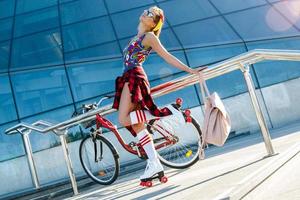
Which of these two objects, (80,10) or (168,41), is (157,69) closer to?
(168,41)

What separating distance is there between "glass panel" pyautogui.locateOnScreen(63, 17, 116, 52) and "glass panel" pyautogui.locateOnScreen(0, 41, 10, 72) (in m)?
1.82

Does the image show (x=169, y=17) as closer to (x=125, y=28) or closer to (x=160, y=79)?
(x=125, y=28)

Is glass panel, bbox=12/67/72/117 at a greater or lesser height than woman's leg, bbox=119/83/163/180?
greater

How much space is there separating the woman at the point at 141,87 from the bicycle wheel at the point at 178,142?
656mm

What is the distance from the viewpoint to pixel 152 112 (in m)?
3.88

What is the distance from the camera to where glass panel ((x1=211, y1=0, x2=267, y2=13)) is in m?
14.1

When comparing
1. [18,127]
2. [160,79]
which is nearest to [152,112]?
[18,127]

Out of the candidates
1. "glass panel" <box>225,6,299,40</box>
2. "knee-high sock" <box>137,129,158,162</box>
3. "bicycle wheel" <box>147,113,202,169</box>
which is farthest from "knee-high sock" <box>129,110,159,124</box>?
"glass panel" <box>225,6,299,40</box>

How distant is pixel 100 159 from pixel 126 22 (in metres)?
9.24

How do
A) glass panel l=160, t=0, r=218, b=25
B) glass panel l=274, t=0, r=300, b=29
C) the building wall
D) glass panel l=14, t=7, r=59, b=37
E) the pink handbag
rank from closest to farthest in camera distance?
the pink handbag
the building wall
glass panel l=274, t=0, r=300, b=29
glass panel l=160, t=0, r=218, b=25
glass panel l=14, t=7, r=59, b=37

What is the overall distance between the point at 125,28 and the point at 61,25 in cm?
226

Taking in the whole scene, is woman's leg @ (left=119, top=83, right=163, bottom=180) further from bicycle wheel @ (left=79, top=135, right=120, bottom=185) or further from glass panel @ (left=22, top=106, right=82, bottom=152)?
glass panel @ (left=22, top=106, right=82, bottom=152)

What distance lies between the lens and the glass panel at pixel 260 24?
42.5ft

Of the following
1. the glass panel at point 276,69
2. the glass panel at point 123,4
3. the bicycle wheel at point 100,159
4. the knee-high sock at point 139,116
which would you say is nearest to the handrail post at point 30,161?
the bicycle wheel at point 100,159
